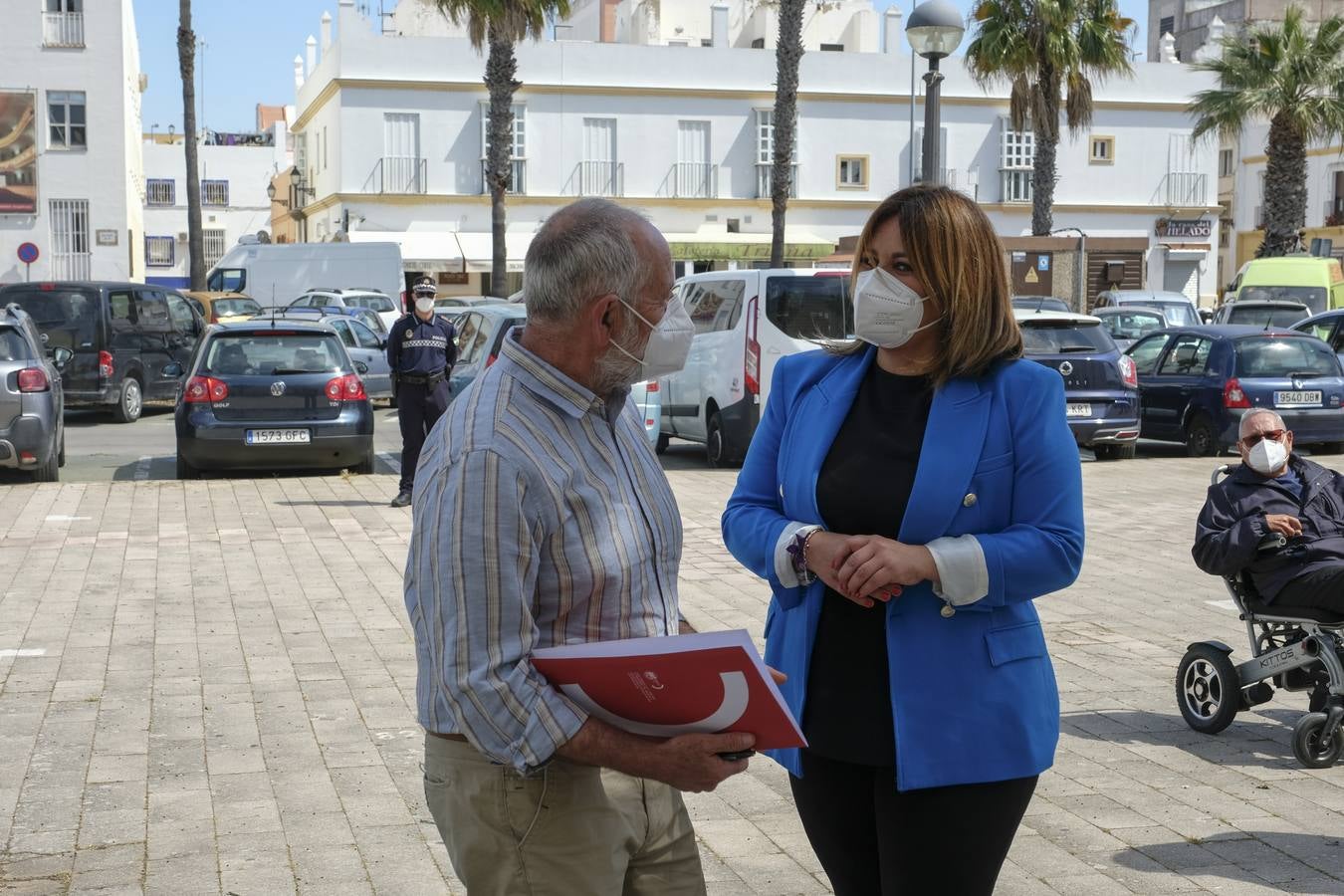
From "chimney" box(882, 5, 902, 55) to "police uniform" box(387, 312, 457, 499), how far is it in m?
47.1

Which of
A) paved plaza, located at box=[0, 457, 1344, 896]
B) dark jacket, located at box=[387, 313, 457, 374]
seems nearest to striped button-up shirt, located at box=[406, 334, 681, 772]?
paved plaza, located at box=[0, 457, 1344, 896]

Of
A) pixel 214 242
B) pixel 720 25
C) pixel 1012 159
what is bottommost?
pixel 214 242

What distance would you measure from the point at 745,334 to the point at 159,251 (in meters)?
61.2

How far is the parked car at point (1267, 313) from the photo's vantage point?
25984 mm

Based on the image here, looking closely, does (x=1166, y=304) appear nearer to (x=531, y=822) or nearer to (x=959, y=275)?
(x=959, y=275)

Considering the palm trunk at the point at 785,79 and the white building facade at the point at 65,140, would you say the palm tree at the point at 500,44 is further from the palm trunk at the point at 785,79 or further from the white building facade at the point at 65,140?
the white building facade at the point at 65,140

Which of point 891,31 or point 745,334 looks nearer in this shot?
point 745,334

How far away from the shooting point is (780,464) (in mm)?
3287

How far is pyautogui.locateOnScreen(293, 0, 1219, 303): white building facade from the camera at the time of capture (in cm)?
4781

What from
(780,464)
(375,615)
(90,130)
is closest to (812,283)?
(375,615)

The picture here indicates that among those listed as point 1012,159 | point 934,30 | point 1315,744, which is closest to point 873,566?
point 1315,744

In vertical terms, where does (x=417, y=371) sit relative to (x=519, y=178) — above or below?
below

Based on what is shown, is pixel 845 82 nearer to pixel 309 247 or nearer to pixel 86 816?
pixel 309 247

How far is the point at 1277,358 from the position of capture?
1691 centimetres
